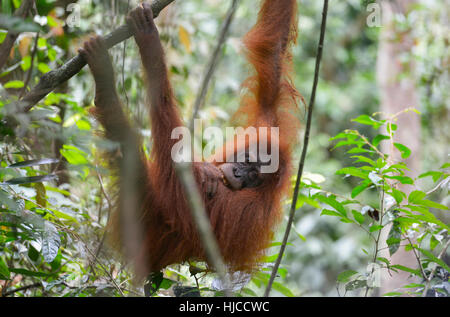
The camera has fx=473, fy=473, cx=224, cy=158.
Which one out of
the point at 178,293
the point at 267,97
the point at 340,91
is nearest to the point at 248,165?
the point at 267,97

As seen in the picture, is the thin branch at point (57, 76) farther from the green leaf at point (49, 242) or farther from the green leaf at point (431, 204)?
the green leaf at point (431, 204)

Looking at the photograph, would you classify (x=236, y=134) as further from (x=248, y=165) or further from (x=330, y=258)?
(x=330, y=258)

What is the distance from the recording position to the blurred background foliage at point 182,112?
2.31 meters

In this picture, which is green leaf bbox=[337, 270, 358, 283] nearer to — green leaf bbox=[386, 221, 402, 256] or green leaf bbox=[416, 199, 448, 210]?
green leaf bbox=[386, 221, 402, 256]

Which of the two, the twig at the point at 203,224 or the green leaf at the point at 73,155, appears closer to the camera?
the twig at the point at 203,224

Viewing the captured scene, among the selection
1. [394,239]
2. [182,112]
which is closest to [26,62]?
[182,112]

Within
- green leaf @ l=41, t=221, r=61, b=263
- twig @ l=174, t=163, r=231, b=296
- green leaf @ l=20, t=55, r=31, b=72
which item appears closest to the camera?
twig @ l=174, t=163, r=231, b=296

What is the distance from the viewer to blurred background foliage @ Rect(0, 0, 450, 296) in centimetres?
231

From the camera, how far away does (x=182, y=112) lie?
502cm

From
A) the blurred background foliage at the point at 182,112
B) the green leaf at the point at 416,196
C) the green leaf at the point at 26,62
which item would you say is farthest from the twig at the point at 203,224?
the green leaf at the point at 26,62

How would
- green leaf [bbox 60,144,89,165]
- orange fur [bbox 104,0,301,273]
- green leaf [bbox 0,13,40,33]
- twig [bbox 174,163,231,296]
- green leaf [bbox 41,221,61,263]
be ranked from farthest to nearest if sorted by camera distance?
green leaf [bbox 60,144,89,165], orange fur [bbox 104,0,301,273], green leaf [bbox 41,221,61,263], green leaf [bbox 0,13,40,33], twig [bbox 174,163,231,296]

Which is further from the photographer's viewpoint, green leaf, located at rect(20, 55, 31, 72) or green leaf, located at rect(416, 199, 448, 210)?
green leaf, located at rect(20, 55, 31, 72)

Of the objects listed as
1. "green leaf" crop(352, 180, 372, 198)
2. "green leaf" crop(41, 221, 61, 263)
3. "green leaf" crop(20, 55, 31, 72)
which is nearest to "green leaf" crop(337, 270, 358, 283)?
"green leaf" crop(352, 180, 372, 198)

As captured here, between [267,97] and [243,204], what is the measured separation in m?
0.95
